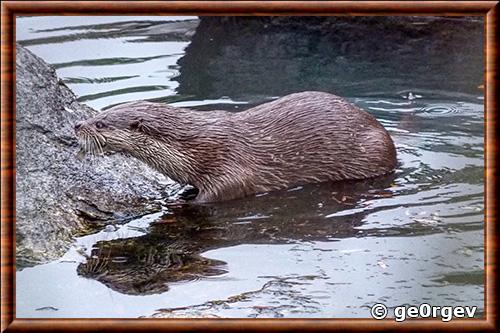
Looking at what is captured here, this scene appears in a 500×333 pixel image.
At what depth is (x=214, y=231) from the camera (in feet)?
17.7

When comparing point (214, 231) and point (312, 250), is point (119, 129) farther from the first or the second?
point (312, 250)

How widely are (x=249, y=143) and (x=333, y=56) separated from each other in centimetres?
303

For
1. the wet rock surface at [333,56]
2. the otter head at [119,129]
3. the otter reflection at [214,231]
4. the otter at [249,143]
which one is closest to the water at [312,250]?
the otter reflection at [214,231]

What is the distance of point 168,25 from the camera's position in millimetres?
9656

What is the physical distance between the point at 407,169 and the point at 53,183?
235cm

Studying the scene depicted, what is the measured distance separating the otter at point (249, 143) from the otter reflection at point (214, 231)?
0.11 meters

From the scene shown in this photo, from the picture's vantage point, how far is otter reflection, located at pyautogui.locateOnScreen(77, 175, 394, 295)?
15.7ft

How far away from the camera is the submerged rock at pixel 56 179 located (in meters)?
5.05

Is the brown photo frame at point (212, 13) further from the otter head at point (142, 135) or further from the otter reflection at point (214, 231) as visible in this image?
the otter head at point (142, 135)

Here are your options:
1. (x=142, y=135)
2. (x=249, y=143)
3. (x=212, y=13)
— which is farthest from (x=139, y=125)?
(x=212, y=13)

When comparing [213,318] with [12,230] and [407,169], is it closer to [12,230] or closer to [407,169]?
[12,230]

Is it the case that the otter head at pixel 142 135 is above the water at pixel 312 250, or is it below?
above

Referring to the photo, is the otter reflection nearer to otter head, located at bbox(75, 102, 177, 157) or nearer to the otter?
the otter

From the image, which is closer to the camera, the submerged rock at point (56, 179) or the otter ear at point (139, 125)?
the submerged rock at point (56, 179)
